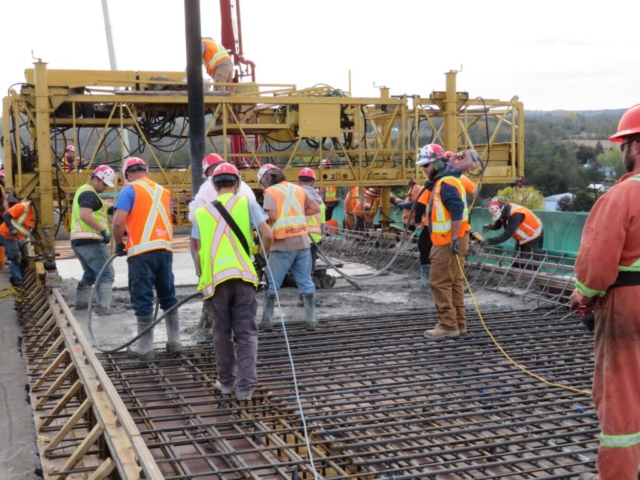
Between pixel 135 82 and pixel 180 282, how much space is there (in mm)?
2980

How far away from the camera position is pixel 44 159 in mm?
10344

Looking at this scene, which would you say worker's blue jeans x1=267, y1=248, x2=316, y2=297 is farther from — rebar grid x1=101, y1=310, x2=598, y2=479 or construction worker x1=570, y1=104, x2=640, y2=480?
construction worker x1=570, y1=104, x2=640, y2=480

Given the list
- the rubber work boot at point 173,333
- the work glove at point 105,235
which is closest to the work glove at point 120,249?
the rubber work boot at point 173,333

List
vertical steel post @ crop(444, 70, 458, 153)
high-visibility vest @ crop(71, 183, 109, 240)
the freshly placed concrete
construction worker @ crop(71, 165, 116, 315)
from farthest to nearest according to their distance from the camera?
vertical steel post @ crop(444, 70, 458, 153), high-visibility vest @ crop(71, 183, 109, 240), construction worker @ crop(71, 165, 116, 315), the freshly placed concrete

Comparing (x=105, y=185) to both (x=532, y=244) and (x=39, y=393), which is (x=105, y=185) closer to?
(x=39, y=393)

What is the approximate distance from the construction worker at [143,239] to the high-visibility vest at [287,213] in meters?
1.25

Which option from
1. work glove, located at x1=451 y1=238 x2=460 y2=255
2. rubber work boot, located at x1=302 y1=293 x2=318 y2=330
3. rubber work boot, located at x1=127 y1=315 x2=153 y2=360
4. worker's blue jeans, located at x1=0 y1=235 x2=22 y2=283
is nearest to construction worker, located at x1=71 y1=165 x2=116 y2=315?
rubber work boot, located at x1=127 y1=315 x2=153 y2=360

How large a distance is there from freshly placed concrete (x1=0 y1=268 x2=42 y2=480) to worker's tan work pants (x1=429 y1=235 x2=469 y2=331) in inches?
147

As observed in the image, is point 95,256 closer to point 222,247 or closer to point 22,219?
point 22,219

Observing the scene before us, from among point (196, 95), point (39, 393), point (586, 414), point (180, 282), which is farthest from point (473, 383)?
point (180, 282)

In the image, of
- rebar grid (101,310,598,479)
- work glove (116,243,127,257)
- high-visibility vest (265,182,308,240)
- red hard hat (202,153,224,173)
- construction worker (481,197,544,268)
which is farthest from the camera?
construction worker (481,197,544,268)

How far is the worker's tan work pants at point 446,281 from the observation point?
7.38 meters

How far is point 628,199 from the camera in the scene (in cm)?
350

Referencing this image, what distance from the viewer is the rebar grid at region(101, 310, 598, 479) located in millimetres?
4594
